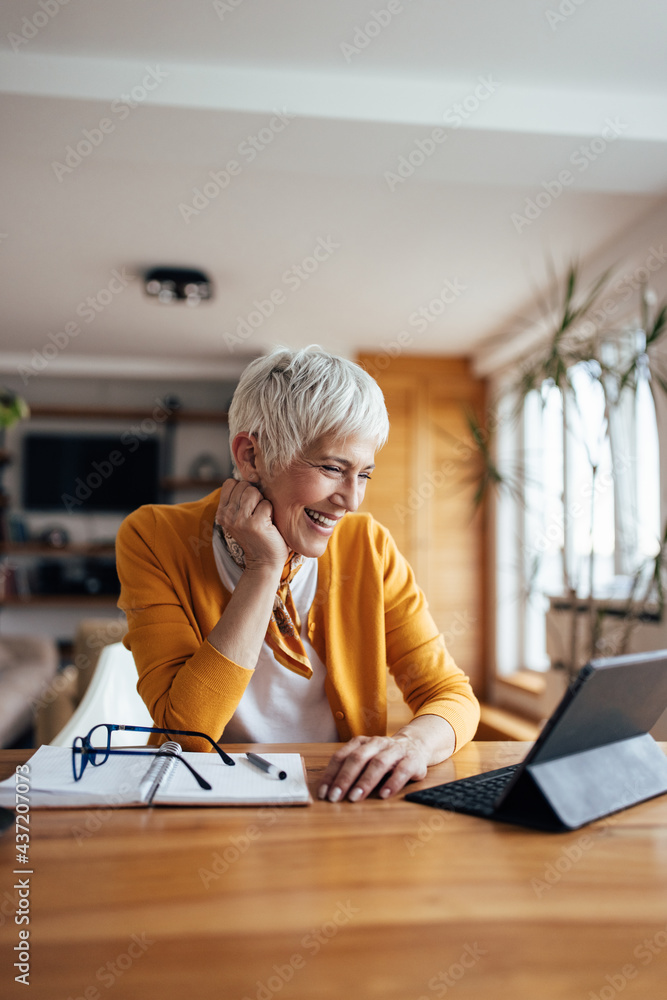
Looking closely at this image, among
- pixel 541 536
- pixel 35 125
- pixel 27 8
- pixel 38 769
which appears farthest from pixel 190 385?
pixel 38 769

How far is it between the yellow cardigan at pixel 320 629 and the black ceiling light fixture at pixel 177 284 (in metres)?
3.20

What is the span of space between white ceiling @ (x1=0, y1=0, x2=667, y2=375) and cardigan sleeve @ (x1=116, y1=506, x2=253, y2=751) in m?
1.82

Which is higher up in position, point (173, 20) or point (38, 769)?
point (173, 20)

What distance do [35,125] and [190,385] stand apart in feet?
A: 13.5

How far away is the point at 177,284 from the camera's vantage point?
4.36m

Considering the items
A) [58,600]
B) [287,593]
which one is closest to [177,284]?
[58,600]

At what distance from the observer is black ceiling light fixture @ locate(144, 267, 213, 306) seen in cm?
434

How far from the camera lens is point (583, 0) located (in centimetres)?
226

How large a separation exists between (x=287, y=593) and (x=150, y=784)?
523 millimetres

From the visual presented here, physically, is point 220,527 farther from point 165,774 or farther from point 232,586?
point 165,774

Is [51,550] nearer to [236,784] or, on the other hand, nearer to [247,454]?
[247,454]

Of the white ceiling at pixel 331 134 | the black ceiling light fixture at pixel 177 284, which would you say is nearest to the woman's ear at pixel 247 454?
the white ceiling at pixel 331 134

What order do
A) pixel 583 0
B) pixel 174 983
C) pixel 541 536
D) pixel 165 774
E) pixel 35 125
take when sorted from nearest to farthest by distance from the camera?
pixel 174 983, pixel 165 774, pixel 583 0, pixel 35 125, pixel 541 536

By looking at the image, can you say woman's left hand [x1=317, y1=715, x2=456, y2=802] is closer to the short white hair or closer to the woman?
the woman
